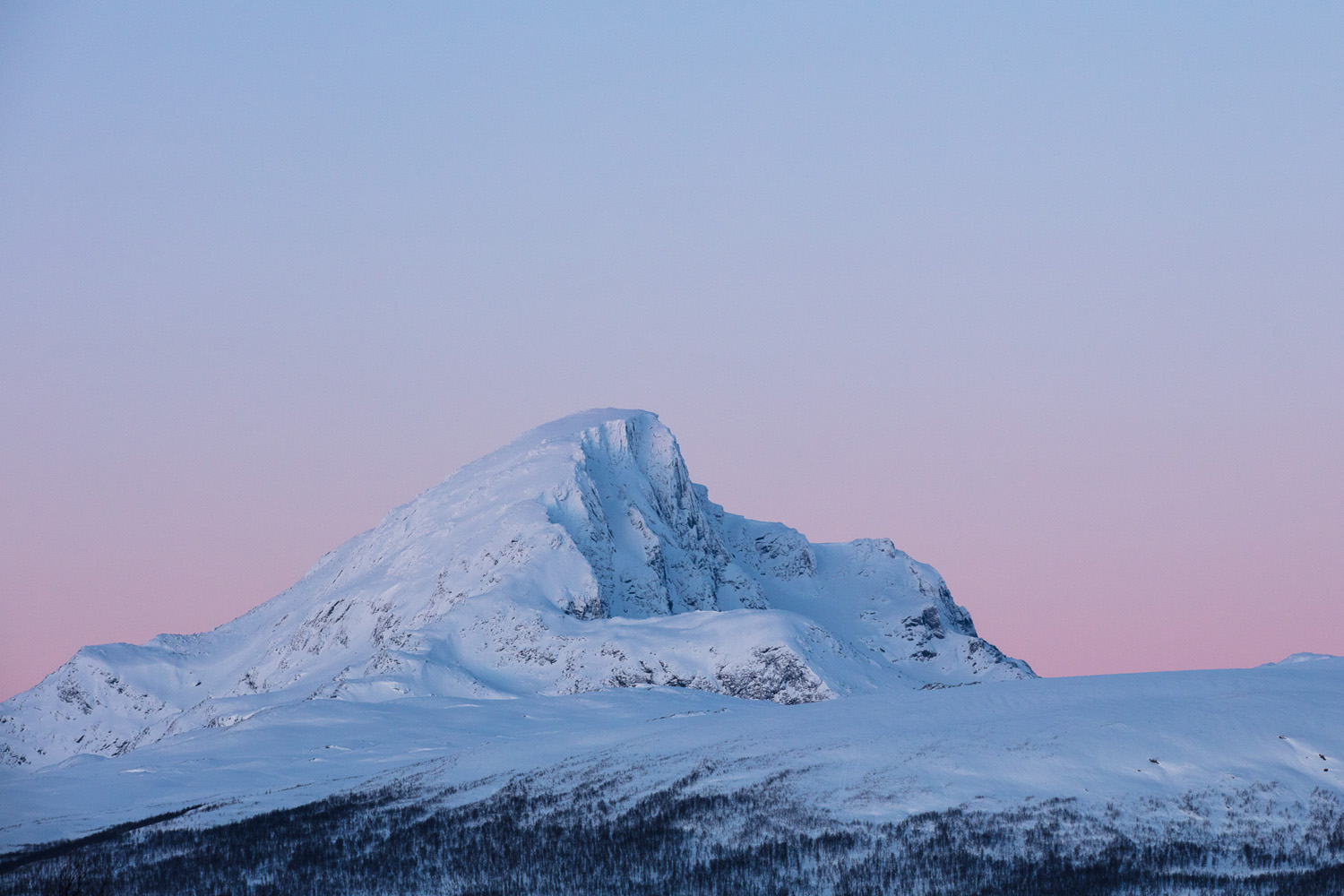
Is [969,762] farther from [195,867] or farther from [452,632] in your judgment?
[452,632]

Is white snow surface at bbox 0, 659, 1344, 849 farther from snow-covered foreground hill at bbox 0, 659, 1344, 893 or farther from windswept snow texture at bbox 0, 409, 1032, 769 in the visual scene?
windswept snow texture at bbox 0, 409, 1032, 769

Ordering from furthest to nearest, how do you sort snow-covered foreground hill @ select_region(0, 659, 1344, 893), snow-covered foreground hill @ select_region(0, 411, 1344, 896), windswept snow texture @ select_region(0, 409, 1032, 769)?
windswept snow texture @ select_region(0, 409, 1032, 769) → snow-covered foreground hill @ select_region(0, 659, 1344, 893) → snow-covered foreground hill @ select_region(0, 411, 1344, 896)

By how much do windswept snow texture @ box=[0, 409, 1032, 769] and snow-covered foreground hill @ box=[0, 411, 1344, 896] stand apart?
67cm

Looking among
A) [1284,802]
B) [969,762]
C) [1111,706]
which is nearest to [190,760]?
[969,762]

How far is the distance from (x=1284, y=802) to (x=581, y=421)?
131792mm

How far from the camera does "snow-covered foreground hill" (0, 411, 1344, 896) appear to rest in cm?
5212

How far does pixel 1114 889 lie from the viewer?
47.9 meters

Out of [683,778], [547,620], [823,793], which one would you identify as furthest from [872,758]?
[547,620]

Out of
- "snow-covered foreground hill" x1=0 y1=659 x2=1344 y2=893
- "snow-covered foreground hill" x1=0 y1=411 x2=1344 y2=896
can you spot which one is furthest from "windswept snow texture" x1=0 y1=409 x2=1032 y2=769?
"snow-covered foreground hill" x1=0 y1=659 x2=1344 y2=893

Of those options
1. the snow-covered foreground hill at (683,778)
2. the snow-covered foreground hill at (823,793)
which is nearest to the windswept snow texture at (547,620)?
the snow-covered foreground hill at (683,778)

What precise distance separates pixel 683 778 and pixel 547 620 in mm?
73018

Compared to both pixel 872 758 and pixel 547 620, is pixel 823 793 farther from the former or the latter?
pixel 547 620

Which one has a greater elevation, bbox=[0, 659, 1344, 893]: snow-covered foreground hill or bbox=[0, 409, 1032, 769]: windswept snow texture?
bbox=[0, 409, 1032, 769]: windswept snow texture

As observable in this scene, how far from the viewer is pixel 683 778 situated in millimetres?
65812
